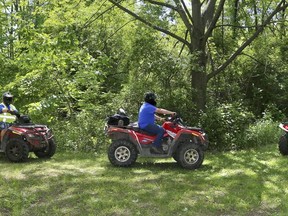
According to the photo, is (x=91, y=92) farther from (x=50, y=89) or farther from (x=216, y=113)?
(x=216, y=113)

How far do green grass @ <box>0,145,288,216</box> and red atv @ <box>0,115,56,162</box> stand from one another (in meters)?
0.33

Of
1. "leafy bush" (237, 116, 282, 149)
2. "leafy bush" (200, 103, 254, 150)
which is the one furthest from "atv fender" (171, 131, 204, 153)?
"leafy bush" (237, 116, 282, 149)

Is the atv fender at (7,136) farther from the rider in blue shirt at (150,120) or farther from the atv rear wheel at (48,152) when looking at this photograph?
the rider in blue shirt at (150,120)

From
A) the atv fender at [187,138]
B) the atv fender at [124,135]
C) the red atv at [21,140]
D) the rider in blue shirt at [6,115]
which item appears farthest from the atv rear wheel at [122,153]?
the rider in blue shirt at [6,115]

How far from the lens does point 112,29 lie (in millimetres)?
18203

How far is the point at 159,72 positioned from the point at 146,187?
5.19 m

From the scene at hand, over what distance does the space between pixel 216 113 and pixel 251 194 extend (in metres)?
4.76

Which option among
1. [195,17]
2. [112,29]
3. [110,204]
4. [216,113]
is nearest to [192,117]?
[216,113]

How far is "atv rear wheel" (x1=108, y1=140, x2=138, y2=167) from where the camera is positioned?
8.77 metres

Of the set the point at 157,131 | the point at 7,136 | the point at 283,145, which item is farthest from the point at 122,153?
the point at 283,145

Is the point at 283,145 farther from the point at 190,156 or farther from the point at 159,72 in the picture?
the point at 159,72

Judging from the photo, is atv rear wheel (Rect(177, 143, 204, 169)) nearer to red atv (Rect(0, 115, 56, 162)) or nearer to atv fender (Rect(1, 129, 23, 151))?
red atv (Rect(0, 115, 56, 162))

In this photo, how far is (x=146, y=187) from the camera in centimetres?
723

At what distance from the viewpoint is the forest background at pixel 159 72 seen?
11.7 metres
